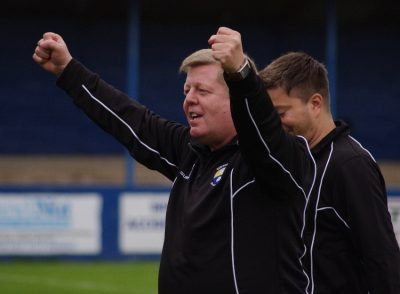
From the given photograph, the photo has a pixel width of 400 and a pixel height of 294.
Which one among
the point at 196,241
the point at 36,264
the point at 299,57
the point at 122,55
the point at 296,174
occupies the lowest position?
the point at 36,264

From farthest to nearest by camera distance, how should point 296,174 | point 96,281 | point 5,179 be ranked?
point 5,179
point 96,281
point 296,174

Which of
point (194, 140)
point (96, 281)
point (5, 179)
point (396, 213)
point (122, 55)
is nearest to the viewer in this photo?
point (194, 140)

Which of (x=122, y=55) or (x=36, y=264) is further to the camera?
(x=122, y=55)

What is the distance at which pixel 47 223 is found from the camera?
48.1 ft

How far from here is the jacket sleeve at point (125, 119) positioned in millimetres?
4234

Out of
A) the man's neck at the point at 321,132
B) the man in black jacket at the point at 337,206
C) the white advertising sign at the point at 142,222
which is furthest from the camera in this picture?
the white advertising sign at the point at 142,222

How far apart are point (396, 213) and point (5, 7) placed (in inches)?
511

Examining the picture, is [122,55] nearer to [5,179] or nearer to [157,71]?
[157,71]

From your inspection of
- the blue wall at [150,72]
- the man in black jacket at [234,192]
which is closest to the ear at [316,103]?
the man in black jacket at [234,192]

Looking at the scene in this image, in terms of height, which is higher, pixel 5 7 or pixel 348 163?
pixel 5 7

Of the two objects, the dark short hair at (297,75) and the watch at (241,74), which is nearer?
the watch at (241,74)

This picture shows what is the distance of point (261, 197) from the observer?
11.4 feet

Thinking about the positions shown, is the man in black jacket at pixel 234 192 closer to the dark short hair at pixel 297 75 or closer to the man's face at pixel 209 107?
Result: the man's face at pixel 209 107

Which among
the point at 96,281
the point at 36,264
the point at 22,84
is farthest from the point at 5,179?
the point at 96,281
